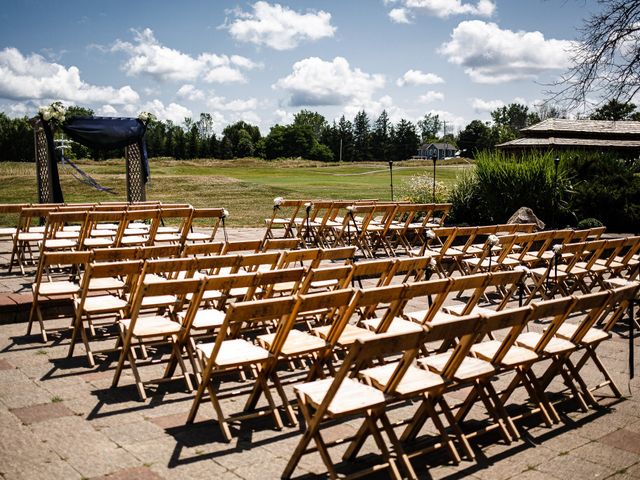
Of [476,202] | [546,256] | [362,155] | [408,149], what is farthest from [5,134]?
[546,256]

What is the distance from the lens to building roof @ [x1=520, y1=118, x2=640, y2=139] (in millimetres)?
41188

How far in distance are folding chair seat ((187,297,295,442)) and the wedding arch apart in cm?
1062

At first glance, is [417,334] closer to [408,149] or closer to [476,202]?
[476,202]

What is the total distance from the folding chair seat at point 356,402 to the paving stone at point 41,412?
1.76m

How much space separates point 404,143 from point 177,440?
91.6m

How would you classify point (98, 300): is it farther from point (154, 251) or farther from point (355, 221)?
point (355, 221)

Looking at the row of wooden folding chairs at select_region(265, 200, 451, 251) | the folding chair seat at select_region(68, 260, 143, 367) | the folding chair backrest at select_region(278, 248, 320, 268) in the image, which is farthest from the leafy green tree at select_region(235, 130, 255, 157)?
the folding chair seat at select_region(68, 260, 143, 367)

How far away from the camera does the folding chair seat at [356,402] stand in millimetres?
3385

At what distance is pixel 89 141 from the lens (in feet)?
49.7

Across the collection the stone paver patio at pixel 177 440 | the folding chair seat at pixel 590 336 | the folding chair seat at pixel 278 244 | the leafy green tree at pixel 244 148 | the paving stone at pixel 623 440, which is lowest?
the paving stone at pixel 623 440

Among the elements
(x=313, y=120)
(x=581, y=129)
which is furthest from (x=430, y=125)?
(x=581, y=129)

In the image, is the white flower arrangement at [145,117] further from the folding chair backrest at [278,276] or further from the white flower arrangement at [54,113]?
the folding chair backrest at [278,276]

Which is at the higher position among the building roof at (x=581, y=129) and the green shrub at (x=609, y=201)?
the building roof at (x=581, y=129)

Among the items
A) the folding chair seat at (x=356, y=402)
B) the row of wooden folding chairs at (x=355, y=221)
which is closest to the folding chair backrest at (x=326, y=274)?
the folding chair seat at (x=356, y=402)
